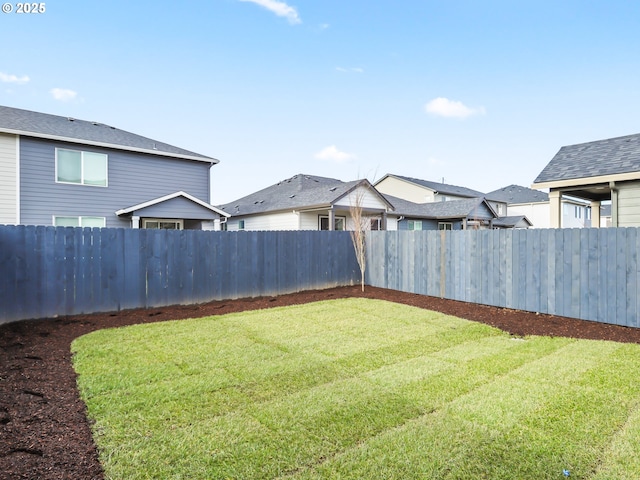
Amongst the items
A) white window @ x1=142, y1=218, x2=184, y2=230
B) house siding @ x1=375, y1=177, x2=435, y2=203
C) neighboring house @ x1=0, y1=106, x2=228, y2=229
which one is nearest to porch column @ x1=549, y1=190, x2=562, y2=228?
neighboring house @ x1=0, y1=106, x2=228, y2=229

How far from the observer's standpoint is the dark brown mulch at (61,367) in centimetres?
235

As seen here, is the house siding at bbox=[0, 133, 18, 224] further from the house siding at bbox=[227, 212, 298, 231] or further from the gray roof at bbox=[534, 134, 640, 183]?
the gray roof at bbox=[534, 134, 640, 183]

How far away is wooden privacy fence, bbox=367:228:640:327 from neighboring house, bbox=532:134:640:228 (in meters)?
3.17

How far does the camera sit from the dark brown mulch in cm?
235

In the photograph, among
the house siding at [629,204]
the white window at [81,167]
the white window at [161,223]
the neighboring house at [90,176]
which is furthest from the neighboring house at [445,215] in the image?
the white window at [81,167]

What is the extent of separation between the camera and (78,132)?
41.9 feet

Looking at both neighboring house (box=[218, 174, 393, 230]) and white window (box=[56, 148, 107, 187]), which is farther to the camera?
neighboring house (box=[218, 174, 393, 230])

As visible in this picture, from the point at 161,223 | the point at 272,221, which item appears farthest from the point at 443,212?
the point at 161,223

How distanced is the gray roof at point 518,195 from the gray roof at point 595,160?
90.1ft

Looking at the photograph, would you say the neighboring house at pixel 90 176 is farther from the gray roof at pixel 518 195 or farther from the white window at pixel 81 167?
the gray roof at pixel 518 195

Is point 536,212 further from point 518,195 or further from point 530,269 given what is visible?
point 530,269

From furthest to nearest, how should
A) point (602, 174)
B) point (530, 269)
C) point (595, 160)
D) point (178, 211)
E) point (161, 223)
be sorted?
point (161, 223) → point (178, 211) → point (595, 160) → point (602, 174) → point (530, 269)

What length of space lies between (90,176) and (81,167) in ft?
1.32

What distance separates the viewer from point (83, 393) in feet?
11.1
